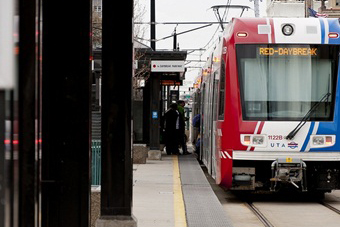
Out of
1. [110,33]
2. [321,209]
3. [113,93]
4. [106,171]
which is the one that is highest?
[110,33]

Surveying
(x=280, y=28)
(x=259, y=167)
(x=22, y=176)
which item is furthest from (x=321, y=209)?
(x=22, y=176)

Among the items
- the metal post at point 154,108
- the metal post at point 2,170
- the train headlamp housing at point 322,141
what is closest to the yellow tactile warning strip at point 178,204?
the train headlamp housing at point 322,141

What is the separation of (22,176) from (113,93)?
5017 mm

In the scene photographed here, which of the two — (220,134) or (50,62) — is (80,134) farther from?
(220,134)

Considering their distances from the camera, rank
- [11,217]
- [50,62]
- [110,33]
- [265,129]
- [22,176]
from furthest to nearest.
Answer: [265,129]
[110,33]
[50,62]
[22,176]
[11,217]

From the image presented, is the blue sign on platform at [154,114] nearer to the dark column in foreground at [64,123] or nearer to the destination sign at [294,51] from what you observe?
the destination sign at [294,51]

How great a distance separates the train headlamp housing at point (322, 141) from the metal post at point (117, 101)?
240 inches

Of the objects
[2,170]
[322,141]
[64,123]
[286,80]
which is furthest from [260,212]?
[2,170]

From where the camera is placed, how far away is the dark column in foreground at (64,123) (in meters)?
6.72

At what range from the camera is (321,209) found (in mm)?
14328

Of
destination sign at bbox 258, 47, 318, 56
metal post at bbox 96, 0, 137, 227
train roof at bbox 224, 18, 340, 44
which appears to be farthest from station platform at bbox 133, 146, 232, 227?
train roof at bbox 224, 18, 340, 44

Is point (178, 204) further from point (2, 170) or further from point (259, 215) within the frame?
point (2, 170)

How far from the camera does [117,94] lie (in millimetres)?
8742

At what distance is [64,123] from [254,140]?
7.68 metres
